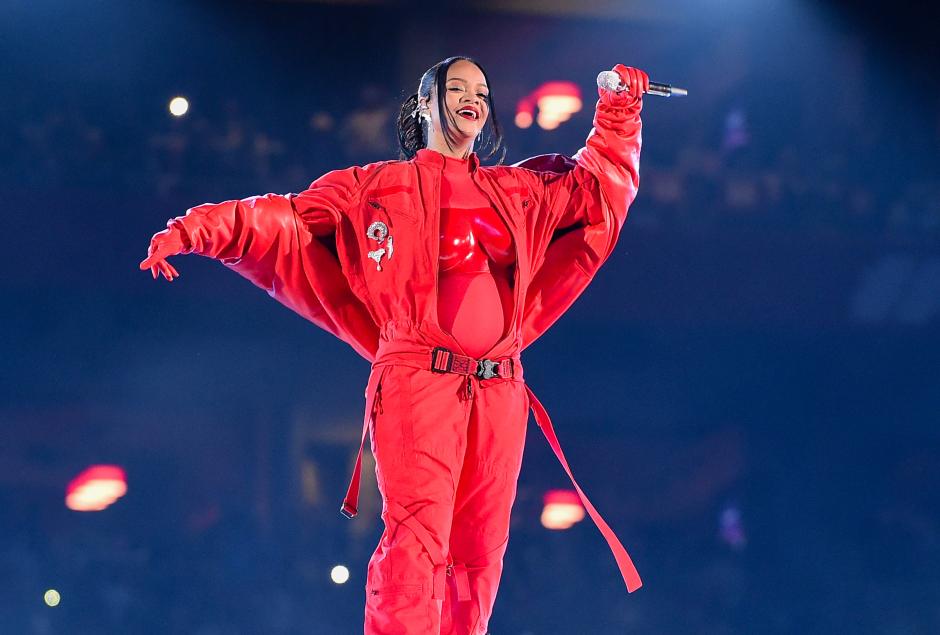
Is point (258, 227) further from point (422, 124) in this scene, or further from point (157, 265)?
point (422, 124)

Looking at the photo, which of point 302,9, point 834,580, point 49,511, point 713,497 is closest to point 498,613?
point 713,497

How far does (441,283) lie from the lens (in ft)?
6.68

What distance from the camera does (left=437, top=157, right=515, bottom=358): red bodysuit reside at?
6.56 feet

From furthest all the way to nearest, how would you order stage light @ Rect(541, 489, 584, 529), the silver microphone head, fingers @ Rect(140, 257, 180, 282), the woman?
stage light @ Rect(541, 489, 584, 529)
the silver microphone head
the woman
fingers @ Rect(140, 257, 180, 282)

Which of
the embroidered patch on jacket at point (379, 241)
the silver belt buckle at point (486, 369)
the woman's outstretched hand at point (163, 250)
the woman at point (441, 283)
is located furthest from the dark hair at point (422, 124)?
the woman's outstretched hand at point (163, 250)

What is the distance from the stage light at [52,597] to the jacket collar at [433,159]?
1486 mm

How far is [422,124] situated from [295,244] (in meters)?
0.44

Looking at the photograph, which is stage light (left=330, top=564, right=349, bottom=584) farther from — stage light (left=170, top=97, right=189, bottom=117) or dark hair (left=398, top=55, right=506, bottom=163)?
stage light (left=170, top=97, right=189, bottom=117)

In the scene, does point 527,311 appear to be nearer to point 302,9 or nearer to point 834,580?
point 302,9

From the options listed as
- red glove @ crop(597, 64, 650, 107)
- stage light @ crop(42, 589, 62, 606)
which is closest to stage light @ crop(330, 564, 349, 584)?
stage light @ crop(42, 589, 62, 606)

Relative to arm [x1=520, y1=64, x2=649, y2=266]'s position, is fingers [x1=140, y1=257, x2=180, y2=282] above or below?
below

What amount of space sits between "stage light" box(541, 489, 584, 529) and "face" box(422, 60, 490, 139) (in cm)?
122

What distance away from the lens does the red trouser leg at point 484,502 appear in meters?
1.99

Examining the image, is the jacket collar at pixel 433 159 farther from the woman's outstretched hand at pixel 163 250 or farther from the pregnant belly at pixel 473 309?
the woman's outstretched hand at pixel 163 250
